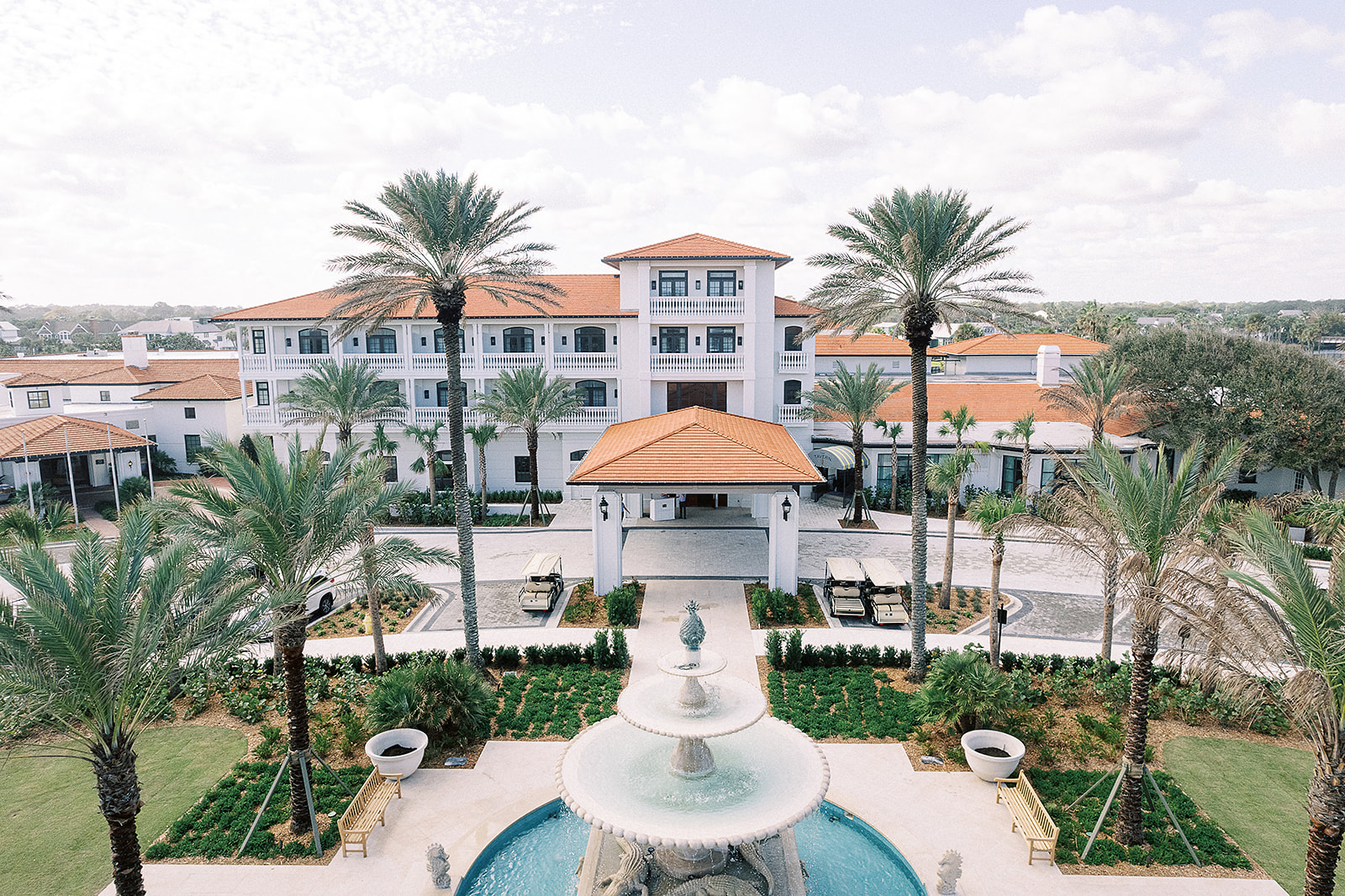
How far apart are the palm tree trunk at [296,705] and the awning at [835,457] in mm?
26650

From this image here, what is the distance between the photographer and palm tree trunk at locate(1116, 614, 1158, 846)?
1256 centimetres

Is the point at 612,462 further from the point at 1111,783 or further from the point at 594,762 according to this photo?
the point at 1111,783

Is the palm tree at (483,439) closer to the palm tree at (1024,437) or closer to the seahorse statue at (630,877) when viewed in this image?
the palm tree at (1024,437)

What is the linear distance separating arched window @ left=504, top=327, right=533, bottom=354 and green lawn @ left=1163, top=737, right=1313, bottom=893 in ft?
103

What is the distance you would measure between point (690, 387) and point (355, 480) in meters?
23.7

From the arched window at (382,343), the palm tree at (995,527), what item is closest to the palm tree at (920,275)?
the palm tree at (995,527)

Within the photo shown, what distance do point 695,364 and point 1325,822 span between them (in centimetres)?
2861

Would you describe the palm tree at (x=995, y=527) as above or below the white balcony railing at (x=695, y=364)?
below

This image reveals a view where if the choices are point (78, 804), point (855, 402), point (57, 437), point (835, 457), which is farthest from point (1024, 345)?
point (57, 437)

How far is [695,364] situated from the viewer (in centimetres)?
3569

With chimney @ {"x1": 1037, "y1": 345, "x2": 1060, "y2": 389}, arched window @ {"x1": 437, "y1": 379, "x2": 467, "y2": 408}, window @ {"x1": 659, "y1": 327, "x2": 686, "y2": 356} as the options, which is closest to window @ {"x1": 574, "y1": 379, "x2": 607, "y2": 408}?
window @ {"x1": 659, "y1": 327, "x2": 686, "y2": 356}

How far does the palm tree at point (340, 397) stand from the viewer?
33156mm

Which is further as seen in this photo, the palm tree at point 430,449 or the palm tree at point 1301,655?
the palm tree at point 430,449

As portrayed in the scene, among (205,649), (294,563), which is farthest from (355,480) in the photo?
(205,649)
